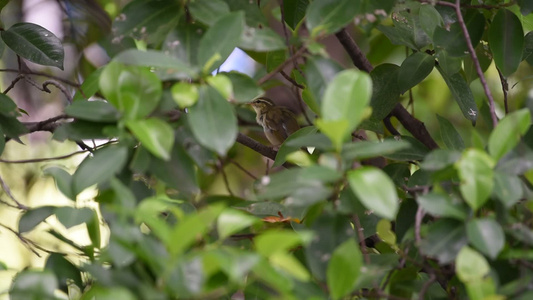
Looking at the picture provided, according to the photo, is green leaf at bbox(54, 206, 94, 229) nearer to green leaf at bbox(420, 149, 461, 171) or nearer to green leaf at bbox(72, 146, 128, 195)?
green leaf at bbox(72, 146, 128, 195)

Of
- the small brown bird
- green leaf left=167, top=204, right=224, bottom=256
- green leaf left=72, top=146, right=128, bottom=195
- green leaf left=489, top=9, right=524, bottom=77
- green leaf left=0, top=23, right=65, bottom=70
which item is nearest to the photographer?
green leaf left=167, top=204, right=224, bottom=256

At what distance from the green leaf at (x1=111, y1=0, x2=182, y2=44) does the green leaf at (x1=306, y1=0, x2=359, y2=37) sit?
179 millimetres

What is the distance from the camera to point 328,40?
2.26 metres

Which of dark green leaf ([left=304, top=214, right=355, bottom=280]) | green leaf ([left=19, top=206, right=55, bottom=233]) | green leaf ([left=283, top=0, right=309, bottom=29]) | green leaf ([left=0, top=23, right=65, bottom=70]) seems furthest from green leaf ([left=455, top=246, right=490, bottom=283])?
green leaf ([left=0, top=23, right=65, bottom=70])

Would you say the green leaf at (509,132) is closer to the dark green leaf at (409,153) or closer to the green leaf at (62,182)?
the dark green leaf at (409,153)

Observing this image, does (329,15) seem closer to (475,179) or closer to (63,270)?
(475,179)

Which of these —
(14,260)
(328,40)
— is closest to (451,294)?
(328,40)

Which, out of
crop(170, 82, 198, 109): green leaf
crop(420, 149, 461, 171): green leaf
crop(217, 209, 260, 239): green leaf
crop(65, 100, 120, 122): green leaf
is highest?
crop(170, 82, 198, 109): green leaf

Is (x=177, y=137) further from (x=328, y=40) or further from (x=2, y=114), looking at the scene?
(x=328, y=40)

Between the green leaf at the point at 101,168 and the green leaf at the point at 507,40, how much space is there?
59 cm

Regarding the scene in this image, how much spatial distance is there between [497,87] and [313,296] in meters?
1.88

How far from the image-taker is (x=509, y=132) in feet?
2.26

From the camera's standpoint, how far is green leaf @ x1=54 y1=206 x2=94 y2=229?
702mm

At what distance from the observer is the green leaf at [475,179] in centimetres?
64
